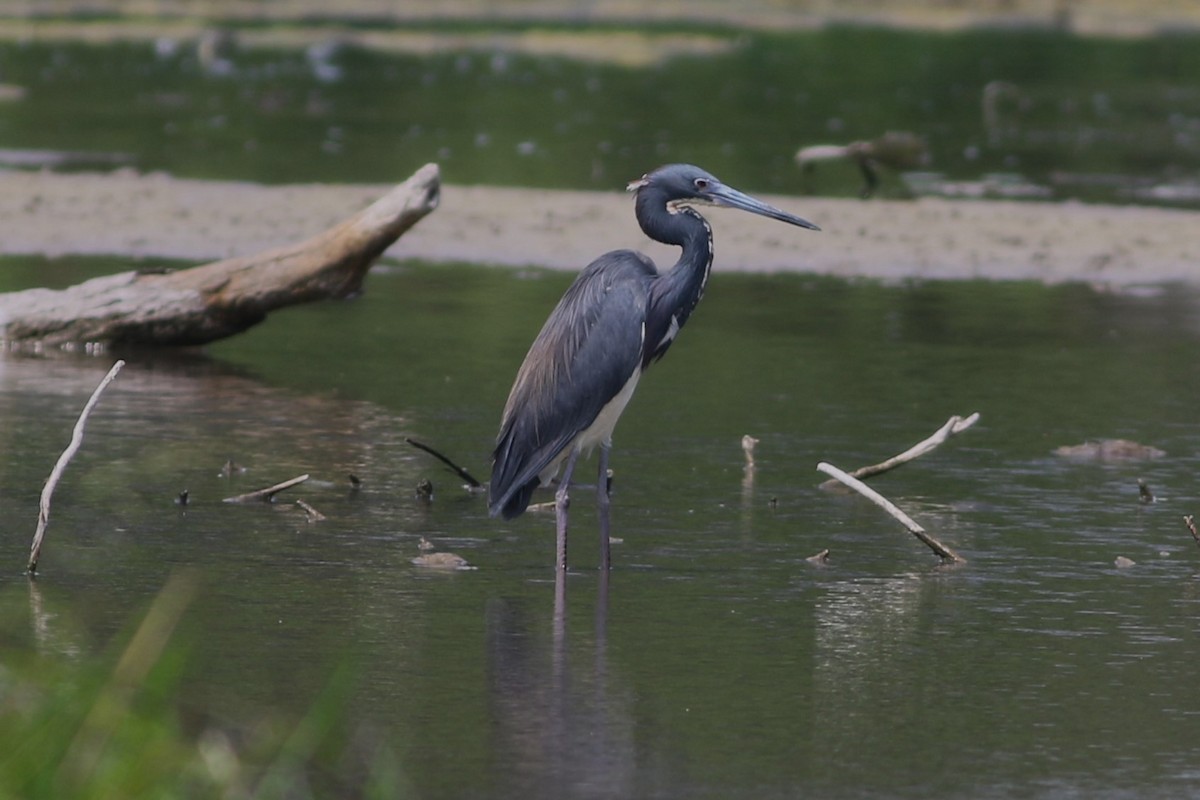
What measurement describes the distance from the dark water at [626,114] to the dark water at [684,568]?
9.85 m

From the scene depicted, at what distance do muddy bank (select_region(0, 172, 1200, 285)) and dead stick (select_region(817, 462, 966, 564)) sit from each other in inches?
340

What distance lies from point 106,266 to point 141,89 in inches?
784

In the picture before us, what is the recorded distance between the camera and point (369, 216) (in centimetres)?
1238

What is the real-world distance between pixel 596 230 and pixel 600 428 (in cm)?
1028

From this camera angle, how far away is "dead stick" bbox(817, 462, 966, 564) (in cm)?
808

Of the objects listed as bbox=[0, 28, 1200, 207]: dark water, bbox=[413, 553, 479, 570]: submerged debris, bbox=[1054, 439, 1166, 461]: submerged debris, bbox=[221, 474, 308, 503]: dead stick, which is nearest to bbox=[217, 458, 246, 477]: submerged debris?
bbox=[221, 474, 308, 503]: dead stick

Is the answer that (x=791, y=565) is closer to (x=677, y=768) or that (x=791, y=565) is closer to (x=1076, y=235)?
(x=677, y=768)

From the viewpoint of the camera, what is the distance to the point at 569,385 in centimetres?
815

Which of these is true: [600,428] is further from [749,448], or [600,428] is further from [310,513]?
[749,448]

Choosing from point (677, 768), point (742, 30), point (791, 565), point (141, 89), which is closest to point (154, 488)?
point (791, 565)

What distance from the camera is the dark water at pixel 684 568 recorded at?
6.20 metres

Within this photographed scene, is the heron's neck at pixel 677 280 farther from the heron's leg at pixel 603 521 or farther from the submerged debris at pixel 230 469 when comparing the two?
the submerged debris at pixel 230 469

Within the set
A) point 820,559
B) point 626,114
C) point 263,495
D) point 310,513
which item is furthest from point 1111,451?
point 626,114

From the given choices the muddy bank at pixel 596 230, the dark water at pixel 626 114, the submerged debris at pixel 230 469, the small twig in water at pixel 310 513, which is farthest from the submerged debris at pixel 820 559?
the dark water at pixel 626 114
